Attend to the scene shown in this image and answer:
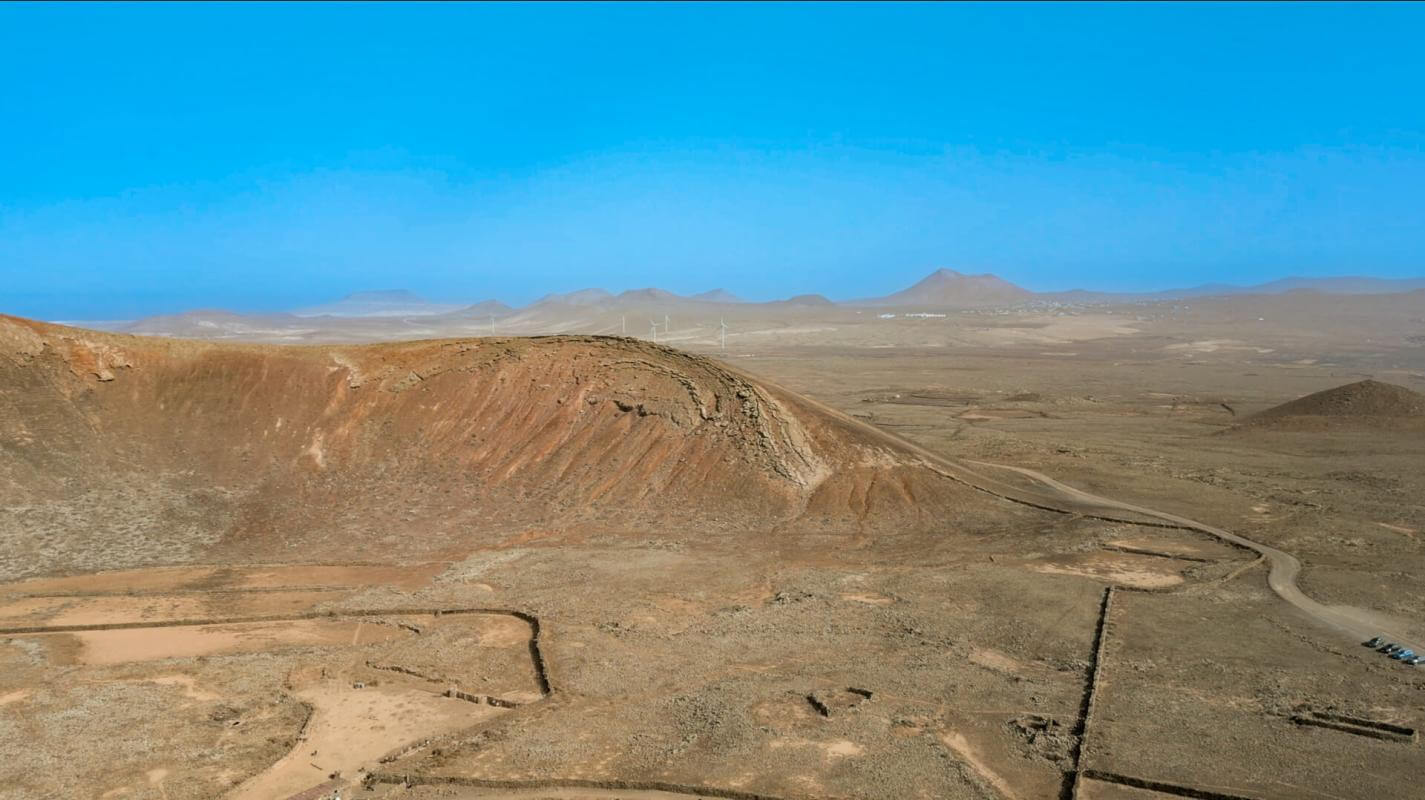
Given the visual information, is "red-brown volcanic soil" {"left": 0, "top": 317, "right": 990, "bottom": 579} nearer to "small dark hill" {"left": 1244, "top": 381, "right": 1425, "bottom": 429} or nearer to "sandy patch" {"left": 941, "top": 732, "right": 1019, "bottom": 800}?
"sandy patch" {"left": 941, "top": 732, "right": 1019, "bottom": 800}

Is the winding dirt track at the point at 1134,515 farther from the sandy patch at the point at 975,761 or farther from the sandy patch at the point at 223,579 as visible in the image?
the sandy patch at the point at 223,579

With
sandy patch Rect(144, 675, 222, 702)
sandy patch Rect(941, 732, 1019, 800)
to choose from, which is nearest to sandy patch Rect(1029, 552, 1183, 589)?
sandy patch Rect(941, 732, 1019, 800)

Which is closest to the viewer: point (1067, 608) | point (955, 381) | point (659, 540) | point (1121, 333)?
point (1067, 608)

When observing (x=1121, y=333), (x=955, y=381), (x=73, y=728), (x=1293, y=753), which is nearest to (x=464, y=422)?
(x=73, y=728)

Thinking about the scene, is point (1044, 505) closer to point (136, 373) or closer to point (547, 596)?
point (547, 596)

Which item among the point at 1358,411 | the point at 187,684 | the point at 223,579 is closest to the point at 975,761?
the point at 187,684
